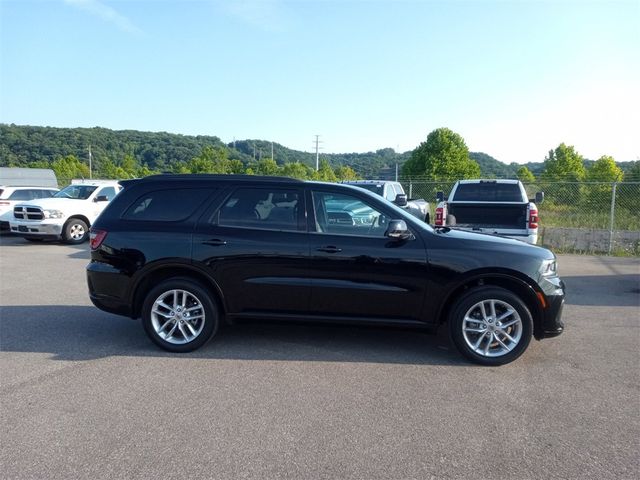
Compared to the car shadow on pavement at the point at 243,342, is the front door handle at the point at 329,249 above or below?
above

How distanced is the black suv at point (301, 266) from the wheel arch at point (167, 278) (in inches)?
0.5

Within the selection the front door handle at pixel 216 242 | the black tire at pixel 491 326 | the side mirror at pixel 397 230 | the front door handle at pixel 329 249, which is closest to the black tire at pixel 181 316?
the front door handle at pixel 216 242

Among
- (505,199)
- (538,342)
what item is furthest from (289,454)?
(505,199)

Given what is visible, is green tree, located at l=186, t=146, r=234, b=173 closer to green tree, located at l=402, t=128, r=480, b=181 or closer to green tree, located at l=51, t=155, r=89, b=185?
green tree, located at l=51, t=155, r=89, b=185

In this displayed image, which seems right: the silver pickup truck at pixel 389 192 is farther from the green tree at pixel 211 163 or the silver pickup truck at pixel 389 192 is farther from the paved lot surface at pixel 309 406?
the green tree at pixel 211 163

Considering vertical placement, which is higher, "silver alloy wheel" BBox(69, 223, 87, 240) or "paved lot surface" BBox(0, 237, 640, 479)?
"silver alloy wheel" BBox(69, 223, 87, 240)

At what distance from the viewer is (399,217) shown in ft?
15.8

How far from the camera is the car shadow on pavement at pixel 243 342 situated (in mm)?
4824

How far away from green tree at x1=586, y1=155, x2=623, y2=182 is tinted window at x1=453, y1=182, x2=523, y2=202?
27687 millimetres

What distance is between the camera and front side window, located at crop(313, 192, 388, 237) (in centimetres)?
483

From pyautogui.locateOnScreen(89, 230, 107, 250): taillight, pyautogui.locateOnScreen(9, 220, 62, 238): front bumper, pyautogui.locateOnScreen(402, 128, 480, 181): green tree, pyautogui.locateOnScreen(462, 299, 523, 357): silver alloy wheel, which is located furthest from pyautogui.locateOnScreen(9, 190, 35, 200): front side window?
pyautogui.locateOnScreen(402, 128, 480, 181): green tree

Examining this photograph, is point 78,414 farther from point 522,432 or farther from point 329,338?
Result: point 522,432

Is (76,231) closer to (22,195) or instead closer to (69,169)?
(22,195)

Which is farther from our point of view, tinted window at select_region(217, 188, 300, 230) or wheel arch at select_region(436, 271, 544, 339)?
tinted window at select_region(217, 188, 300, 230)
